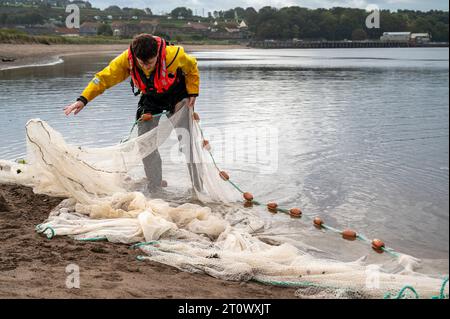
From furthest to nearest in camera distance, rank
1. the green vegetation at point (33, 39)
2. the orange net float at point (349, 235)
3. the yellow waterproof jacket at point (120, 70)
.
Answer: the green vegetation at point (33, 39), the yellow waterproof jacket at point (120, 70), the orange net float at point (349, 235)

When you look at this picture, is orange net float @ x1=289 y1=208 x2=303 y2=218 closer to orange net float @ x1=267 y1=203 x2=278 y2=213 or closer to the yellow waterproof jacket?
orange net float @ x1=267 y1=203 x2=278 y2=213

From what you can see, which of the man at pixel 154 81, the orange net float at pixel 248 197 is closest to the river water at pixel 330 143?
the orange net float at pixel 248 197

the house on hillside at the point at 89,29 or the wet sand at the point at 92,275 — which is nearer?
the wet sand at the point at 92,275

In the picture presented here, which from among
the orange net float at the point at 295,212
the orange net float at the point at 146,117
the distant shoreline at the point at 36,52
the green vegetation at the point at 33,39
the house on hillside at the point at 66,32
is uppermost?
the house on hillside at the point at 66,32

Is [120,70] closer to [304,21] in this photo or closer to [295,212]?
[295,212]

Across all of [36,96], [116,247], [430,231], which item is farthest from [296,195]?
[36,96]

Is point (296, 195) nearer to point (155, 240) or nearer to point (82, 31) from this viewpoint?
point (155, 240)

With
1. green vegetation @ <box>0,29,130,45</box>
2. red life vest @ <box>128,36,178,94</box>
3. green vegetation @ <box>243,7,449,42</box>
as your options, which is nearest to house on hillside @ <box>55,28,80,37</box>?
green vegetation @ <box>0,29,130,45</box>

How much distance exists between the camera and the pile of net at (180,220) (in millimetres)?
4273

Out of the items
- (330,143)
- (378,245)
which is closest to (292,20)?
(330,143)

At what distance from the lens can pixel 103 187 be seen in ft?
21.0

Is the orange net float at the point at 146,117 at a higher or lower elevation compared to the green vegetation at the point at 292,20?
lower

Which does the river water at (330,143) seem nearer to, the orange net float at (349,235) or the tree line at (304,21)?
the orange net float at (349,235)

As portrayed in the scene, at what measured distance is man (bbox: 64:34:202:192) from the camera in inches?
242
